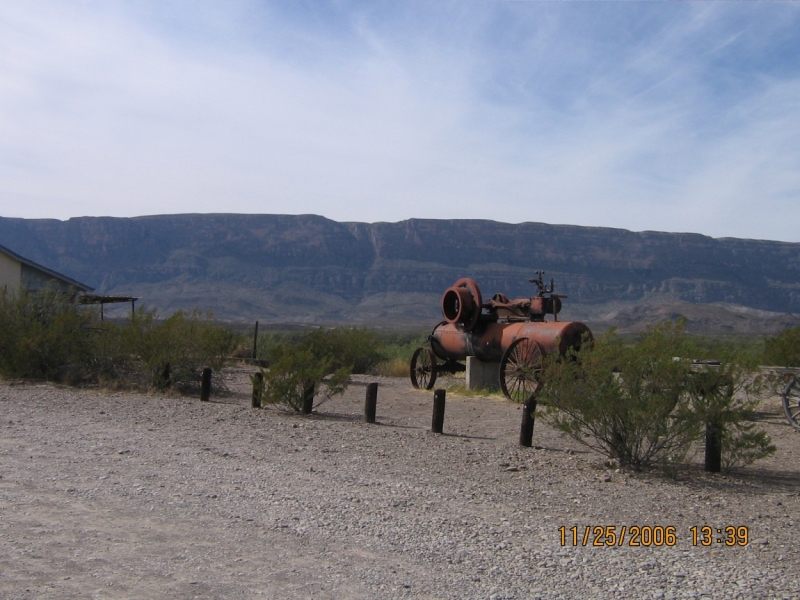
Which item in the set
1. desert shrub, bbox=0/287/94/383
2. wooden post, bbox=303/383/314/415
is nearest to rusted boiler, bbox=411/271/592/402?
wooden post, bbox=303/383/314/415

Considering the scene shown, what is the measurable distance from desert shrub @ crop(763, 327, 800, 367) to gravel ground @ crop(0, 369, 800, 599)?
859cm

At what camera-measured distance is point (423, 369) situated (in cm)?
1873

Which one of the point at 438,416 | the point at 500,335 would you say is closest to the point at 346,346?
the point at 500,335

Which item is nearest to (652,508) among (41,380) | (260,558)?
(260,558)

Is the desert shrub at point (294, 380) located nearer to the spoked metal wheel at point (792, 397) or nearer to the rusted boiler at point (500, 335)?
the rusted boiler at point (500, 335)

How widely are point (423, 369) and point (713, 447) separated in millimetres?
10878

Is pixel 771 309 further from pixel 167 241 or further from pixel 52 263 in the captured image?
pixel 52 263

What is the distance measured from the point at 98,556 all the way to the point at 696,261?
302 feet

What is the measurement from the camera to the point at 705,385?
809cm

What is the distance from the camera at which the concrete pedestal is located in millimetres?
17250

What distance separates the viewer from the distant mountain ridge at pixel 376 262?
3253 inches

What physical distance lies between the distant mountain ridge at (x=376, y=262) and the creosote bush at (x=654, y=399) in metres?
69.8

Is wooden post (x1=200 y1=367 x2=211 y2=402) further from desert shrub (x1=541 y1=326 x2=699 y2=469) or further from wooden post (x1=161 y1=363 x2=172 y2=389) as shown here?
desert shrub (x1=541 y1=326 x2=699 y2=469)

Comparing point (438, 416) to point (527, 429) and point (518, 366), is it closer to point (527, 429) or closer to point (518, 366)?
point (527, 429)
